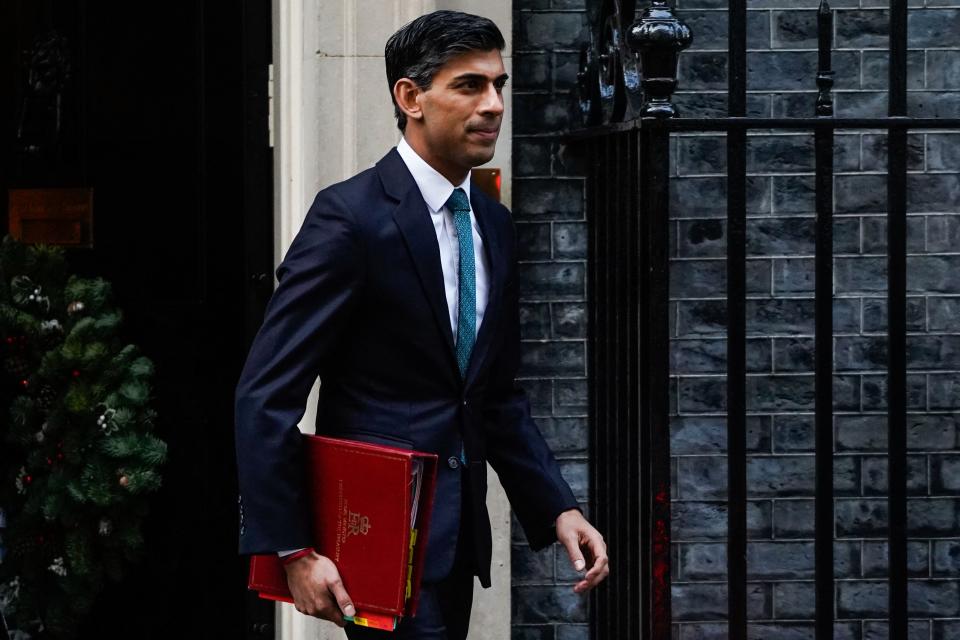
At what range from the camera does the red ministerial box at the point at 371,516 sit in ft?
9.18

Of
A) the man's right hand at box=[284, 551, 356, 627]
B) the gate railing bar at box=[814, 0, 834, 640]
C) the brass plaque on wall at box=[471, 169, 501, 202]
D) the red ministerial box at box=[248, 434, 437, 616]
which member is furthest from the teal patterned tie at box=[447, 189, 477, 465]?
the brass plaque on wall at box=[471, 169, 501, 202]

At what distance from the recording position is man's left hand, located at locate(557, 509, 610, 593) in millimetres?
3127

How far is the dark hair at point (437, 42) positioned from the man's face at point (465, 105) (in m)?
0.01

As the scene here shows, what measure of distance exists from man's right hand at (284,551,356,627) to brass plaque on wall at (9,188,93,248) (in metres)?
2.59

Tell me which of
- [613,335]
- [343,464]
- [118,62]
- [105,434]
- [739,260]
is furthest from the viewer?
[118,62]

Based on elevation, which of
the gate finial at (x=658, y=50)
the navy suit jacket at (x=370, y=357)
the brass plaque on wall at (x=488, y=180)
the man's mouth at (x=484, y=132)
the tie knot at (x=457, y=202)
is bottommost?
the navy suit jacket at (x=370, y=357)

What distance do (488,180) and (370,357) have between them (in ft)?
5.69

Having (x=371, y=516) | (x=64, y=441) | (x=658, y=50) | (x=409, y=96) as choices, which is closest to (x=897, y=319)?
(x=658, y=50)

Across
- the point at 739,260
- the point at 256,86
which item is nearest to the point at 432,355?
the point at 739,260

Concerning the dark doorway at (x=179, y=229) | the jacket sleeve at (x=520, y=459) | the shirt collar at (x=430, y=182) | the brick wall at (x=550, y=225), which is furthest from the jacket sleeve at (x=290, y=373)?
the dark doorway at (x=179, y=229)

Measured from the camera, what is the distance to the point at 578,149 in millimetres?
4773

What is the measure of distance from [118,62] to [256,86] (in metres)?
0.50

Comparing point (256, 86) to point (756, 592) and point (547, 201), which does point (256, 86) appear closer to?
point (547, 201)

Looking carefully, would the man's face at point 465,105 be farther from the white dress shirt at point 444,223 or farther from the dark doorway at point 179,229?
the dark doorway at point 179,229
